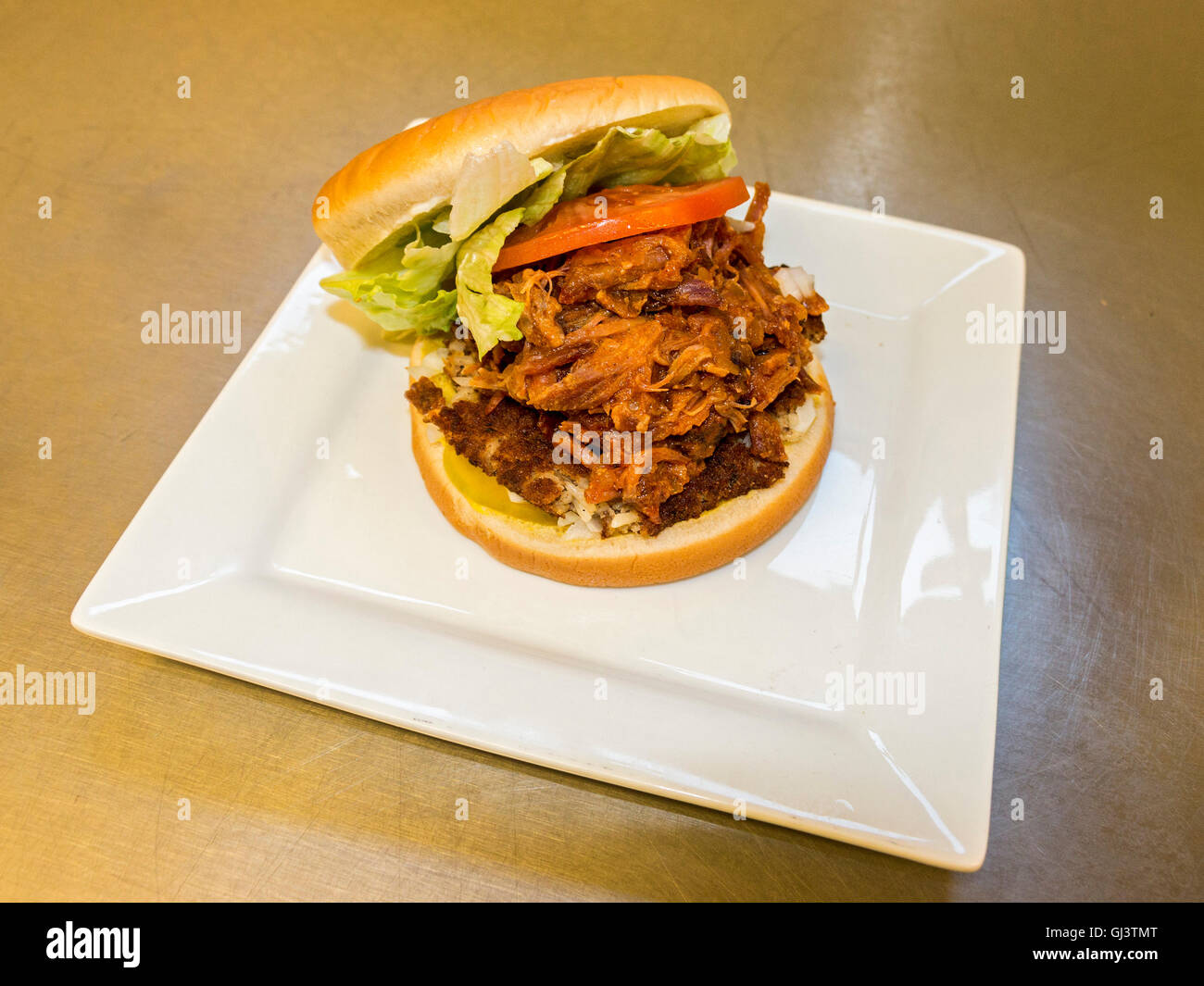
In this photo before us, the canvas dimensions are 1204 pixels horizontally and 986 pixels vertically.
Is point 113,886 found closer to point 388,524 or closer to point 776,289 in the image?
point 388,524

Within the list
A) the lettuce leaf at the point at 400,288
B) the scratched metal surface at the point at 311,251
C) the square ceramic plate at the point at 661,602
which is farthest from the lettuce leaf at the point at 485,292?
the scratched metal surface at the point at 311,251

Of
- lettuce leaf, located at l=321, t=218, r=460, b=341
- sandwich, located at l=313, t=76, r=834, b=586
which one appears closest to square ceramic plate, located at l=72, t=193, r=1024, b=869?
sandwich, located at l=313, t=76, r=834, b=586

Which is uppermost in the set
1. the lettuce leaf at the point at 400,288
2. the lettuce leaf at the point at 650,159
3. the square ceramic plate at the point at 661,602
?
the lettuce leaf at the point at 650,159

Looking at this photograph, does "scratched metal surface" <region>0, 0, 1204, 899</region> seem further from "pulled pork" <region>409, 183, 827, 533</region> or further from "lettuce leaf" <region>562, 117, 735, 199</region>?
"lettuce leaf" <region>562, 117, 735, 199</region>

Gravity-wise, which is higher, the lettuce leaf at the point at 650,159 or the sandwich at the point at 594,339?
the lettuce leaf at the point at 650,159

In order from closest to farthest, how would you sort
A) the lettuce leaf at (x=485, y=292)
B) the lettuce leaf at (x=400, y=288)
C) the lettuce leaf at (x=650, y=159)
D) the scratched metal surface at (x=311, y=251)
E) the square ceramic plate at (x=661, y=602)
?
the square ceramic plate at (x=661, y=602) < the scratched metal surface at (x=311, y=251) < the lettuce leaf at (x=485, y=292) < the lettuce leaf at (x=650, y=159) < the lettuce leaf at (x=400, y=288)

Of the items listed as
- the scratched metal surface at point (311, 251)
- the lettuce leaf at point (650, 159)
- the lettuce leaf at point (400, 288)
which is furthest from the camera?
the lettuce leaf at point (400, 288)

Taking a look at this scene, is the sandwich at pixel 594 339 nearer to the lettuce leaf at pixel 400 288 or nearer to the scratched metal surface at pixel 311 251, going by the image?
the lettuce leaf at pixel 400 288
